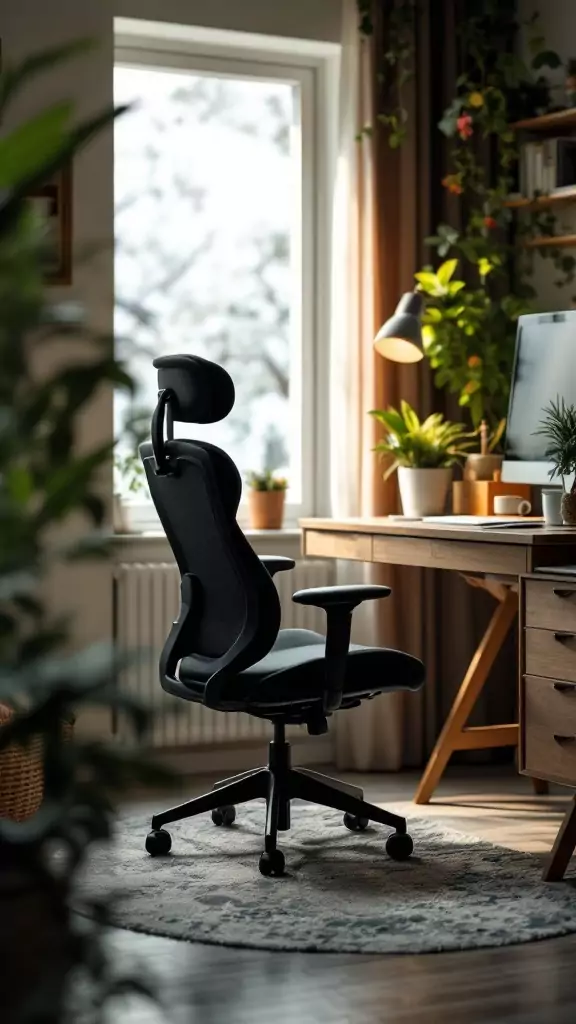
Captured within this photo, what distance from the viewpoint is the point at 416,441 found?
4090 millimetres

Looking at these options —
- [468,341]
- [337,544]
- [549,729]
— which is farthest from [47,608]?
[468,341]

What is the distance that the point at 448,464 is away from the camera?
13.4 feet

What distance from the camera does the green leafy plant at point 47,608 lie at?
0.83 metres

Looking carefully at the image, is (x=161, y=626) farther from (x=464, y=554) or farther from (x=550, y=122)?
(x=550, y=122)

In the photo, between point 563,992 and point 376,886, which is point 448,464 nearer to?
point 376,886

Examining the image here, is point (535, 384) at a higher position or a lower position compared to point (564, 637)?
higher

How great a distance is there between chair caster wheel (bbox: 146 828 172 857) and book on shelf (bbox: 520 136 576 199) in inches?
85.1

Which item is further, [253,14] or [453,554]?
[253,14]

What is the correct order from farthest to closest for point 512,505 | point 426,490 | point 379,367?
point 379,367
point 426,490
point 512,505

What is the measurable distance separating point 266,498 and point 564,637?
1.52m

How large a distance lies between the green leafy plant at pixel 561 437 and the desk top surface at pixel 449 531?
0.55ft

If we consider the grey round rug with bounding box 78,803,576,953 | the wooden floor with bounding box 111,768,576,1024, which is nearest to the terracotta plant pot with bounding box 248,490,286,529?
the grey round rug with bounding box 78,803,576,953

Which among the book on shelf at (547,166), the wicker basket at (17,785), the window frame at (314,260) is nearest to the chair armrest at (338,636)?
the wicker basket at (17,785)

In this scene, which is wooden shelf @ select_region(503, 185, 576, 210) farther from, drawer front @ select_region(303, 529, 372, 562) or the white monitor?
drawer front @ select_region(303, 529, 372, 562)
